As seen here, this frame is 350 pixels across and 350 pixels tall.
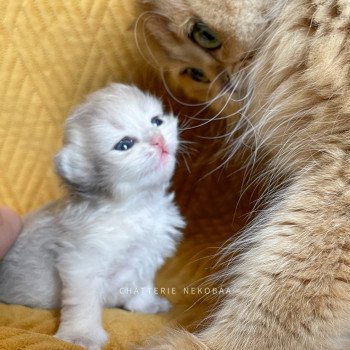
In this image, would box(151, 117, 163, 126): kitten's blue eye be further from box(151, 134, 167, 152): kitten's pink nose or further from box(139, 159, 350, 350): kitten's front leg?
box(139, 159, 350, 350): kitten's front leg

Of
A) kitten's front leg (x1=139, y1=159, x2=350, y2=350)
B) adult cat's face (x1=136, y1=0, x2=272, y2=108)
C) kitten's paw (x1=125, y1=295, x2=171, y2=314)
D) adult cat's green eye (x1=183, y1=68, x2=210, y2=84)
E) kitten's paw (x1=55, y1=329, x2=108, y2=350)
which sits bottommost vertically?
kitten's paw (x1=125, y1=295, x2=171, y2=314)

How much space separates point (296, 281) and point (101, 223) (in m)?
0.39

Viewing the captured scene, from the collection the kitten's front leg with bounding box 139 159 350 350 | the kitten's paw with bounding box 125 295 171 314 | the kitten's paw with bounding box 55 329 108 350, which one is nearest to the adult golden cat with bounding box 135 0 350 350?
the kitten's front leg with bounding box 139 159 350 350

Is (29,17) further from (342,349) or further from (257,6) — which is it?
(342,349)

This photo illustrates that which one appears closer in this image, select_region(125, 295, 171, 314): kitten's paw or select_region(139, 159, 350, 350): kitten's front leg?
select_region(139, 159, 350, 350): kitten's front leg

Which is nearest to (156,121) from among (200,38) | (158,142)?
(158,142)

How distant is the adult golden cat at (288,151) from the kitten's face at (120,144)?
0.18m

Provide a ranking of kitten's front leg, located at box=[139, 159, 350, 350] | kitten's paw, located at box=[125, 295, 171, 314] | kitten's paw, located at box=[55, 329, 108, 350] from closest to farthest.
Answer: kitten's front leg, located at box=[139, 159, 350, 350], kitten's paw, located at box=[55, 329, 108, 350], kitten's paw, located at box=[125, 295, 171, 314]

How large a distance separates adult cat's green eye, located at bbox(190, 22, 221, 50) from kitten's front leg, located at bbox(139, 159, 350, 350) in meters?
0.31

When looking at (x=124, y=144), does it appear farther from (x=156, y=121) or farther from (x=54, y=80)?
(x=54, y=80)

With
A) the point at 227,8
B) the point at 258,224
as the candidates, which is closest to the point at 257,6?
the point at 227,8

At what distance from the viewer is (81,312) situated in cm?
101

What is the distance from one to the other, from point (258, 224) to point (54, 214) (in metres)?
0.40

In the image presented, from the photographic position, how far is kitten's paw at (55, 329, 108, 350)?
98cm
